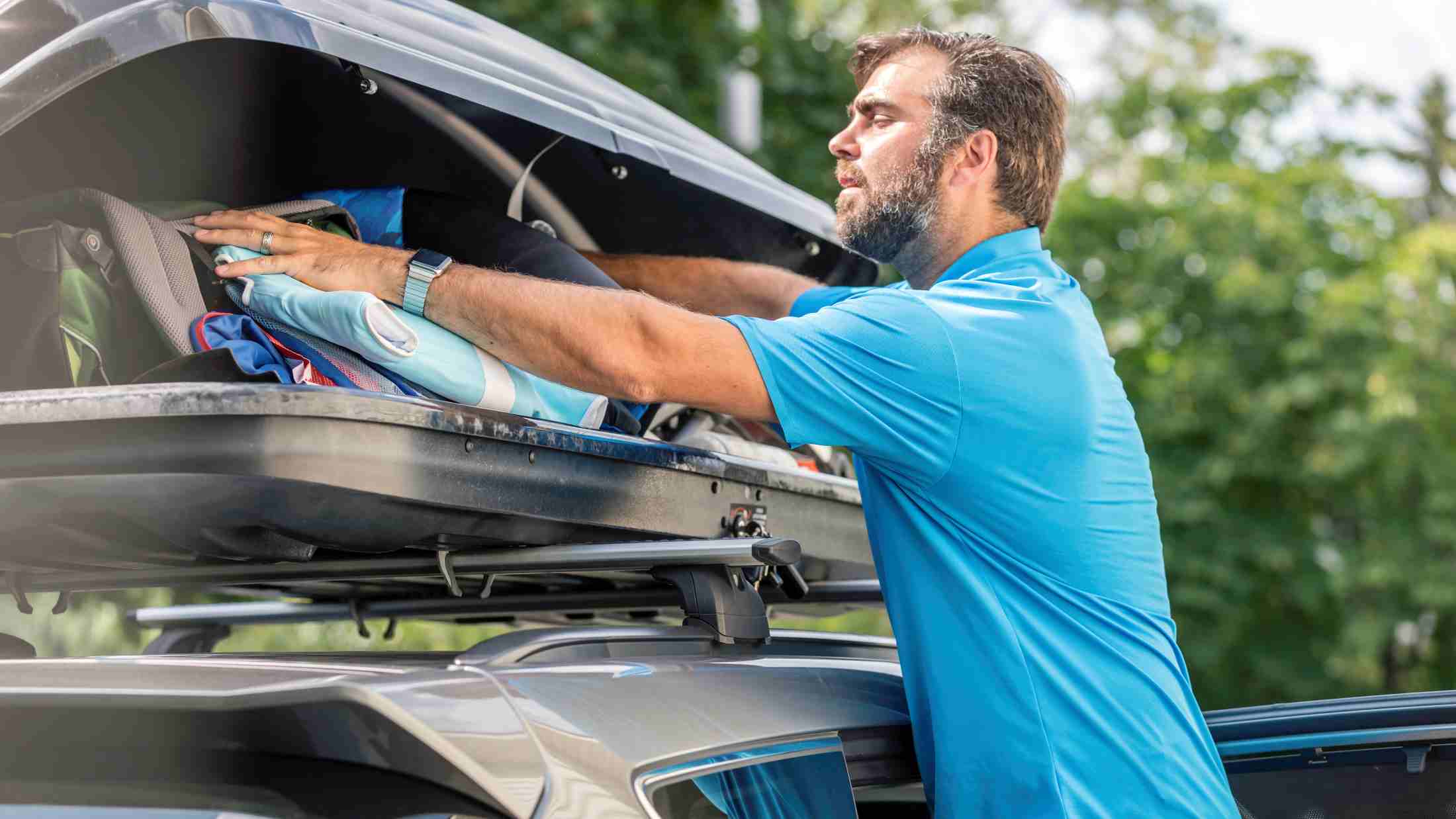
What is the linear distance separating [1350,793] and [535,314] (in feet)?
6.11

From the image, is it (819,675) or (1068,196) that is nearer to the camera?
(819,675)

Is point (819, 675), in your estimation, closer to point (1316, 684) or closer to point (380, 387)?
point (380, 387)

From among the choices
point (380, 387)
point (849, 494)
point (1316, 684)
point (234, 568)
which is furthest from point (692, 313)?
point (1316, 684)

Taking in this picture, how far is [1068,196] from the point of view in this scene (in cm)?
1758

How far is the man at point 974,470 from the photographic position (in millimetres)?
2305

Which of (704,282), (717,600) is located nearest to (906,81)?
(704,282)

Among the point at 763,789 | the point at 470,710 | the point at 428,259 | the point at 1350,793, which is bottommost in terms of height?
the point at 1350,793

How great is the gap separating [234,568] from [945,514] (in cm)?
122

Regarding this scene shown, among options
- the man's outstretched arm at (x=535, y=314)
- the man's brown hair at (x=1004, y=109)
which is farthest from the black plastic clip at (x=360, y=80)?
the man's brown hair at (x=1004, y=109)

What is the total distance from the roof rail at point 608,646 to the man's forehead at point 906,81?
3.64 feet

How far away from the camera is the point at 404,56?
2.17m

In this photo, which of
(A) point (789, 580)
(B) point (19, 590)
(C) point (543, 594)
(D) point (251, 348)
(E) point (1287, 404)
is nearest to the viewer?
(D) point (251, 348)

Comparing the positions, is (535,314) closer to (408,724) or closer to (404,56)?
(404,56)

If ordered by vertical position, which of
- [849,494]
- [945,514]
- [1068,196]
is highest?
[1068,196]
